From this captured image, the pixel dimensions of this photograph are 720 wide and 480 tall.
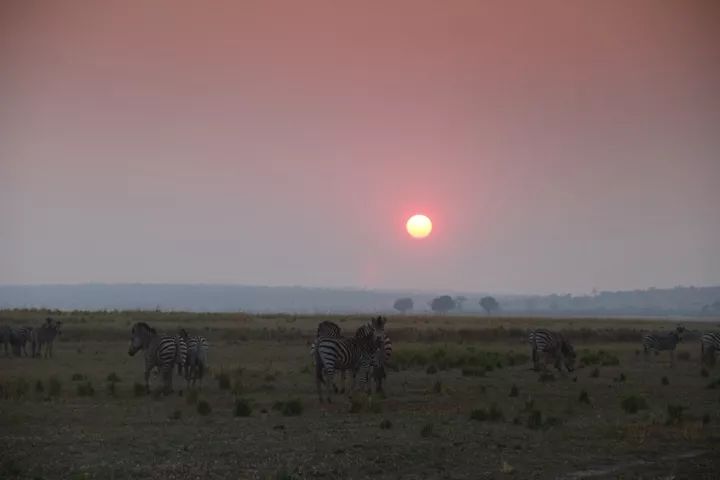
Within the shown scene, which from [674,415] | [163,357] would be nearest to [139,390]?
[163,357]

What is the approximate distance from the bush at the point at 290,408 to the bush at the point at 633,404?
31.6 feet

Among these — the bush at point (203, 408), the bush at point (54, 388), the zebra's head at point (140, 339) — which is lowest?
the bush at point (203, 408)

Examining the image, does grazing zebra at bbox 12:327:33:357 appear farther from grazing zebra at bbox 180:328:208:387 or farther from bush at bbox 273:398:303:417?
bush at bbox 273:398:303:417

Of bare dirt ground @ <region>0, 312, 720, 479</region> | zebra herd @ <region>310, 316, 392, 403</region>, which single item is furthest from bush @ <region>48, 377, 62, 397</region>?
zebra herd @ <region>310, 316, 392, 403</region>

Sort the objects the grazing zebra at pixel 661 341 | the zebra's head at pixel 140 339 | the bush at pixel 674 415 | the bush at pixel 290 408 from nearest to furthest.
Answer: the bush at pixel 674 415 → the bush at pixel 290 408 → the zebra's head at pixel 140 339 → the grazing zebra at pixel 661 341

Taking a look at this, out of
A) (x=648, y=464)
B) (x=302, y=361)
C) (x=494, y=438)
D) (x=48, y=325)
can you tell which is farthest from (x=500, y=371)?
(x=48, y=325)

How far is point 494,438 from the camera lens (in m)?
19.5

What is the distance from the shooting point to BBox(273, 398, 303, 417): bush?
2312cm

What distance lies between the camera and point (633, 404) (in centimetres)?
2456

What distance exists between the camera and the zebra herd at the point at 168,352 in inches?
1092

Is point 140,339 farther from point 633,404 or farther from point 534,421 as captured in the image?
point 633,404

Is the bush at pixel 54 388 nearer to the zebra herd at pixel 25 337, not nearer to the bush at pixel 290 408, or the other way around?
the bush at pixel 290 408

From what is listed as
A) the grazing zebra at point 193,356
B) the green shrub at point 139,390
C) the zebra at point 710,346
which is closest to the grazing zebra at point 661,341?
the zebra at point 710,346

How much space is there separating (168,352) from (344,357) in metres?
6.15
